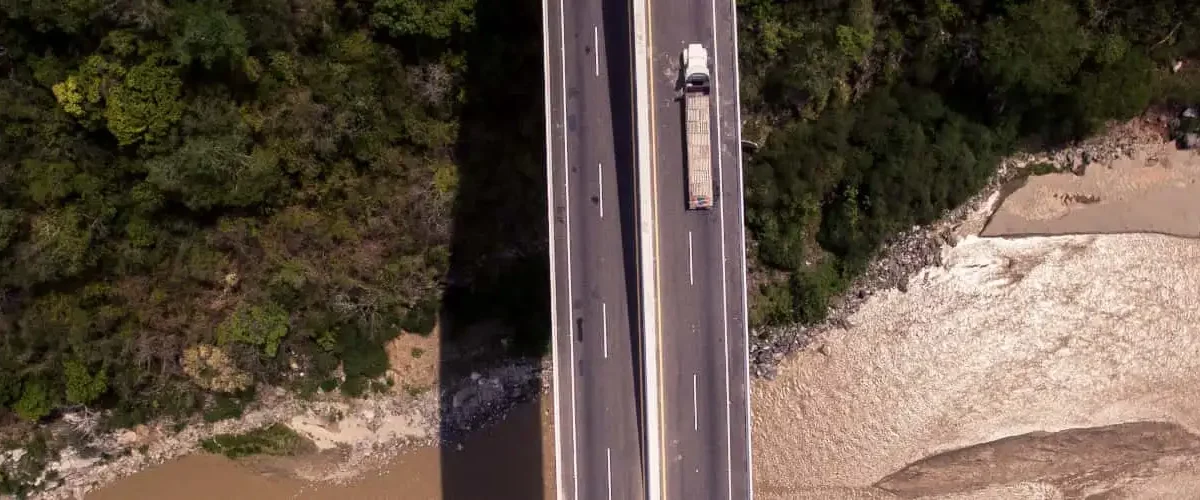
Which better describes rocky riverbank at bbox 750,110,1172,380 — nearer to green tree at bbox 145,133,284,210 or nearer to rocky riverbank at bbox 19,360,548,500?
rocky riverbank at bbox 19,360,548,500

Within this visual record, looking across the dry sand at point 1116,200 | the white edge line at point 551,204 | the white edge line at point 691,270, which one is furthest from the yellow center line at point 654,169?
the dry sand at point 1116,200

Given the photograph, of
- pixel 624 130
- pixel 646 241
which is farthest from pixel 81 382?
pixel 624 130

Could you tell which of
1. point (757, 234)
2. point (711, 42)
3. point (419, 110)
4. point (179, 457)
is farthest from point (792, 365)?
point (179, 457)

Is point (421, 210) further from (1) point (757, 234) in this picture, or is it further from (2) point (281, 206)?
(1) point (757, 234)

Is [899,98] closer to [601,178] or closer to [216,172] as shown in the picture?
[601,178]

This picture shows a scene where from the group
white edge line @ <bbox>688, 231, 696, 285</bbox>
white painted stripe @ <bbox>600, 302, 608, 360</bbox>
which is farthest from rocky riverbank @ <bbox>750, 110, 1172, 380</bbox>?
Answer: white painted stripe @ <bbox>600, 302, 608, 360</bbox>

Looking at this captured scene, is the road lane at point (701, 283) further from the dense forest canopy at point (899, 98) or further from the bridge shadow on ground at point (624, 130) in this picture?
the dense forest canopy at point (899, 98)

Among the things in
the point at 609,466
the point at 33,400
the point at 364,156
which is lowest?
the point at 609,466
